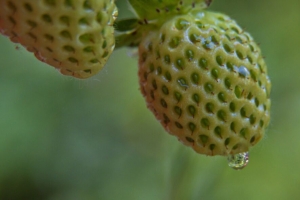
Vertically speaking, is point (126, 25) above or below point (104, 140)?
below

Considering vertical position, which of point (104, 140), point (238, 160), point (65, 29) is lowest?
point (65, 29)

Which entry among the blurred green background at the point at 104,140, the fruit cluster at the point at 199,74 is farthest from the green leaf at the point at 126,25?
the blurred green background at the point at 104,140

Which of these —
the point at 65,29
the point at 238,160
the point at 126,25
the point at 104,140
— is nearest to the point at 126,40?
the point at 126,25

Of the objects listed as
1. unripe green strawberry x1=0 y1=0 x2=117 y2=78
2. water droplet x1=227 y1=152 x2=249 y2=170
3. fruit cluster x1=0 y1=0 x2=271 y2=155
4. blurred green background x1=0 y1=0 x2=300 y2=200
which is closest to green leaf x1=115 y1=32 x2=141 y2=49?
fruit cluster x1=0 y1=0 x2=271 y2=155

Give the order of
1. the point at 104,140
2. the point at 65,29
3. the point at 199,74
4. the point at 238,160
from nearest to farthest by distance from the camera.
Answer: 1. the point at 65,29
2. the point at 199,74
3. the point at 238,160
4. the point at 104,140

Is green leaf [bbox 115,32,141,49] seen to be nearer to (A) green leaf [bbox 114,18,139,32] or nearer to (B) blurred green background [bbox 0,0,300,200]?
(A) green leaf [bbox 114,18,139,32]

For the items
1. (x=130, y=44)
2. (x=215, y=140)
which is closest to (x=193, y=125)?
(x=215, y=140)

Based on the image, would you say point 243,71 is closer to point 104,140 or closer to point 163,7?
point 163,7

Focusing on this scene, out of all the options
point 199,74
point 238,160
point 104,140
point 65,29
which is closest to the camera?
point 65,29
